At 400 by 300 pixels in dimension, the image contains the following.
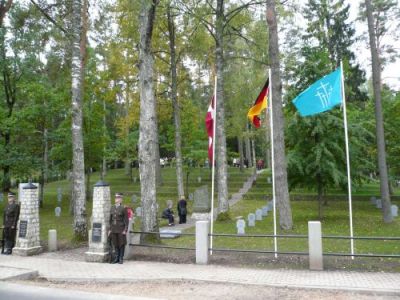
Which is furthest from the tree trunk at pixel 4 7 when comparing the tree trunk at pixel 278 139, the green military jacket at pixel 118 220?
the green military jacket at pixel 118 220

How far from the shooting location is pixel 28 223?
498 inches

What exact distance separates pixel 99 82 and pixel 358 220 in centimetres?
1743

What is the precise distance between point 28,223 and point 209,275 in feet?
21.4

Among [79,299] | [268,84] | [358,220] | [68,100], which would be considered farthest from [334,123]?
[68,100]

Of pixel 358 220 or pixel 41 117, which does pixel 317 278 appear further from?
pixel 41 117

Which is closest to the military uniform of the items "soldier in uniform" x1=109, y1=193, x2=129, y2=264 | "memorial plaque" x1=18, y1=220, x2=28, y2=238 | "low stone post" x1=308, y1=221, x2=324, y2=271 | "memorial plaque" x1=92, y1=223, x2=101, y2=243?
"soldier in uniform" x1=109, y1=193, x2=129, y2=264

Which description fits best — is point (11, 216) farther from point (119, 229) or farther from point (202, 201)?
point (202, 201)

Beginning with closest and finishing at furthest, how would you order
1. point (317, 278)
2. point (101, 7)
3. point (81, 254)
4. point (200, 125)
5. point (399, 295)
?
1. point (399, 295)
2. point (317, 278)
3. point (81, 254)
4. point (101, 7)
5. point (200, 125)

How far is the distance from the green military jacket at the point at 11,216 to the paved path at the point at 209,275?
186 centimetres

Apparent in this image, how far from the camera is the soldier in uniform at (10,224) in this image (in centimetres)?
1285

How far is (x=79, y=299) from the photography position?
7.70 m

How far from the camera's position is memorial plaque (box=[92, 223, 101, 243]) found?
37.6ft

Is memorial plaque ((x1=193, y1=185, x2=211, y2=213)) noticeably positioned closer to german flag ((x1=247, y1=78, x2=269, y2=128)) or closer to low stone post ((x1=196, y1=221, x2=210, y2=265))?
german flag ((x1=247, y1=78, x2=269, y2=128))

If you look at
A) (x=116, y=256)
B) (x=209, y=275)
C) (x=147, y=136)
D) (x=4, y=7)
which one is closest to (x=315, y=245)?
(x=209, y=275)
